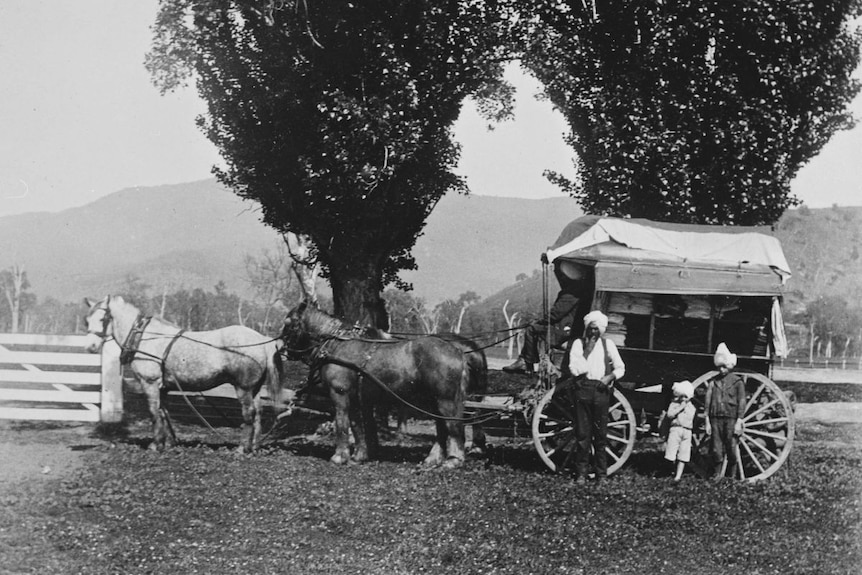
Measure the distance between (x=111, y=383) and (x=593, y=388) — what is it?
8.48 metres

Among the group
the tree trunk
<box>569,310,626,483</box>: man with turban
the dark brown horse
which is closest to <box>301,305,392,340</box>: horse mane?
the dark brown horse

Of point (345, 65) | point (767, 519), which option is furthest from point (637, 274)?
point (345, 65)

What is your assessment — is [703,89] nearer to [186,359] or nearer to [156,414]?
[186,359]

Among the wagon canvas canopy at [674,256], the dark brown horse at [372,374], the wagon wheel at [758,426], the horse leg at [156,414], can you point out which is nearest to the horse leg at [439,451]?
the dark brown horse at [372,374]

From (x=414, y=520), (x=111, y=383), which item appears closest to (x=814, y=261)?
(x=111, y=383)

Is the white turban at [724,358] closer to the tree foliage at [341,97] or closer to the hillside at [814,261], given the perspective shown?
the tree foliage at [341,97]

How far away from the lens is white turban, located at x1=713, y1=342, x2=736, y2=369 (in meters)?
9.30

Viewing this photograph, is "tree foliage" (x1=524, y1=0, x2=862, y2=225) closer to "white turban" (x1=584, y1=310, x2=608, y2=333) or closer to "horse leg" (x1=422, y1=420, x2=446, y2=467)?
"white turban" (x1=584, y1=310, x2=608, y2=333)

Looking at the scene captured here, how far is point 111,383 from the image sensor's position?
1290 centimetres

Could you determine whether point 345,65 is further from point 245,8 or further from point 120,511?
point 120,511

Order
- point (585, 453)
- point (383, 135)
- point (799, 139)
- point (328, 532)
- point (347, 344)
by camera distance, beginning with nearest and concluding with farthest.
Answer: point (328, 532), point (585, 453), point (347, 344), point (383, 135), point (799, 139)

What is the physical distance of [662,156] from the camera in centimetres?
1396

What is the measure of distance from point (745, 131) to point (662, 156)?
4.91 ft

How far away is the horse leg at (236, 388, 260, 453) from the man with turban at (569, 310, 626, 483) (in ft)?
16.3
